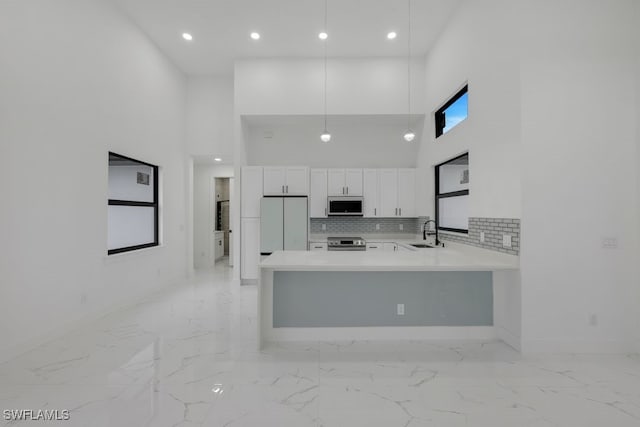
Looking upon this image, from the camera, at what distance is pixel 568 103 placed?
2803 mm

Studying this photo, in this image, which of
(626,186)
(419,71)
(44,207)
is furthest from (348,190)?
(44,207)

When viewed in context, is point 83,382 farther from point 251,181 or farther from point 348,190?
point 348,190

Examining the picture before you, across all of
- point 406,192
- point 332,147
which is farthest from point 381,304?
point 332,147

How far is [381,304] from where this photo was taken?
3.19m

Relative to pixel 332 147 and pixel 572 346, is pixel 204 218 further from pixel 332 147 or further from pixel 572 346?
pixel 572 346

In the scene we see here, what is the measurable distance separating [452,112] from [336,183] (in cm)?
217

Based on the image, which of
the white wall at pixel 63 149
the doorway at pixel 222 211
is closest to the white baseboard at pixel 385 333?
the white wall at pixel 63 149

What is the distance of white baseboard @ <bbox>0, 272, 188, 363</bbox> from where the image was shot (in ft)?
8.84

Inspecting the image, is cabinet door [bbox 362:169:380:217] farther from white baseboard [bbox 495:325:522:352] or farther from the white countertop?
white baseboard [bbox 495:325:522:352]

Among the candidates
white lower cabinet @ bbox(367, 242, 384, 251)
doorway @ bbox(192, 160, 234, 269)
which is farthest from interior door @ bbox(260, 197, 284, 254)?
doorway @ bbox(192, 160, 234, 269)

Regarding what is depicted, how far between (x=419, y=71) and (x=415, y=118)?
78cm

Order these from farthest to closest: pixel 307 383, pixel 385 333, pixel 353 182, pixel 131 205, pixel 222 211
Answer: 1. pixel 222 211
2. pixel 353 182
3. pixel 131 205
4. pixel 385 333
5. pixel 307 383

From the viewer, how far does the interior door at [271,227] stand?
5.29 metres

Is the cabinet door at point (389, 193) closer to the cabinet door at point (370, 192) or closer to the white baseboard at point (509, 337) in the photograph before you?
the cabinet door at point (370, 192)
